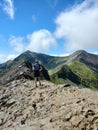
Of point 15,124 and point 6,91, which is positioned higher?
point 6,91

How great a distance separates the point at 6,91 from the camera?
174 ft

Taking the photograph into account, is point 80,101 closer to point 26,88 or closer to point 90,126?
point 90,126

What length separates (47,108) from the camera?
38.8m

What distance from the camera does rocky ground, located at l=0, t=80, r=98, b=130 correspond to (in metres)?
32.2

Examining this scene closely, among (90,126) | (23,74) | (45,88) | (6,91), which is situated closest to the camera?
(90,126)

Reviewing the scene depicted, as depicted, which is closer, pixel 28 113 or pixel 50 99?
pixel 28 113

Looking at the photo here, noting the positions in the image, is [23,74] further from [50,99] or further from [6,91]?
[50,99]

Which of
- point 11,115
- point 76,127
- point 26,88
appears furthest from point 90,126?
point 26,88

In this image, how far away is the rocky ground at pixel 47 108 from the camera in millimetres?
32219

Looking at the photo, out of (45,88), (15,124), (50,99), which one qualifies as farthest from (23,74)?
(15,124)

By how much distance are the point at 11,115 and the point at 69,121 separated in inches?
499

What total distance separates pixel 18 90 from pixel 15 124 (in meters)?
15.0

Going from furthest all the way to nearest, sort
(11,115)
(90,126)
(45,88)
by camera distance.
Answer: (45,88), (11,115), (90,126)

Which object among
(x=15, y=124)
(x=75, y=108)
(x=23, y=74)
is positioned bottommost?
(x=15, y=124)
